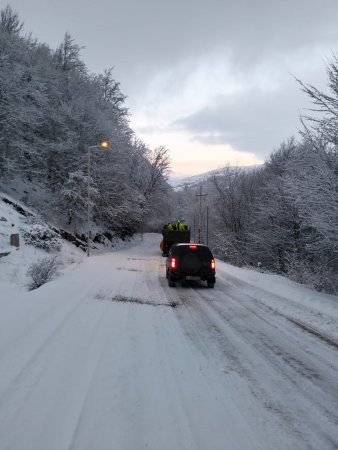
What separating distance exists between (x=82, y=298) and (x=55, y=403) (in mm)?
6130

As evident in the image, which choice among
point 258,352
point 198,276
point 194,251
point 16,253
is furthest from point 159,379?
point 16,253

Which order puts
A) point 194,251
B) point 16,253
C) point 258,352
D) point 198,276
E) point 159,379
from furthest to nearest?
1. point 16,253
2. point 194,251
3. point 198,276
4. point 258,352
5. point 159,379

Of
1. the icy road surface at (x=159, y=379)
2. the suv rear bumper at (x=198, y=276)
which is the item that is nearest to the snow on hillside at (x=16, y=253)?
the icy road surface at (x=159, y=379)

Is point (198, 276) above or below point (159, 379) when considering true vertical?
above

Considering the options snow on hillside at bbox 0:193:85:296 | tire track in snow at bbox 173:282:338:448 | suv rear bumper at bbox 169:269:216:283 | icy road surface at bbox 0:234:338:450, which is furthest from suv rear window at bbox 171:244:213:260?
snow on hillside at bbox 0:193:85:296

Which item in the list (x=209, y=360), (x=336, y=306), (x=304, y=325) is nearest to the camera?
(x=209, y=360)

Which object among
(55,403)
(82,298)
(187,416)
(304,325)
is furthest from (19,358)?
(304,325)

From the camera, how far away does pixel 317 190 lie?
33.0ft

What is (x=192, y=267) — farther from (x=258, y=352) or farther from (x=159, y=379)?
(x=159, y=379)

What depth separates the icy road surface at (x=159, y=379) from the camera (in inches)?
149

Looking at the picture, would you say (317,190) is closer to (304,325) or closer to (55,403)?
(304,325)

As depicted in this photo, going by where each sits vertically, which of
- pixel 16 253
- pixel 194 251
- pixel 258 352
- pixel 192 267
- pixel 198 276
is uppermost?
pixel 194 251

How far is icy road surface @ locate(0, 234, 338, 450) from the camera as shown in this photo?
3775 mm

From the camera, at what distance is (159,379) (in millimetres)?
5164
